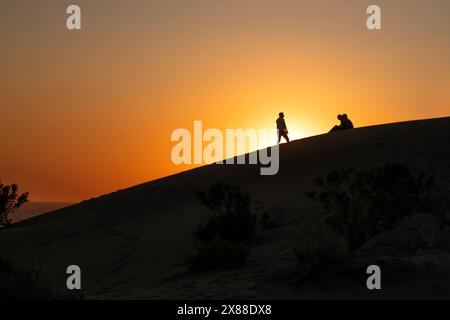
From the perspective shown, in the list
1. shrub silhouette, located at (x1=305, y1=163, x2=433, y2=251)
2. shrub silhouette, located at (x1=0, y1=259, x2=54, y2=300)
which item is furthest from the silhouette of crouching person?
shrub silhouette, located at (x1=0, y1=259, x2=54, y2=300)

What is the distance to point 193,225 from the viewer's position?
19828 mm

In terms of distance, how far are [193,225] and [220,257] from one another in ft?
22.6

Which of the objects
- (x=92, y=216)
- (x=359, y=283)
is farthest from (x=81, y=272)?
(x=92, y=216)

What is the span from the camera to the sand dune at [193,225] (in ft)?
35.4

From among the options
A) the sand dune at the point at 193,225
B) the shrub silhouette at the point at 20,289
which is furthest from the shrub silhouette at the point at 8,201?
the shrub silhouette at the point at 20,289

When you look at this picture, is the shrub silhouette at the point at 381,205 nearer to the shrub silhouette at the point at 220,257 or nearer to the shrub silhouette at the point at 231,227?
the shrub silhouette at the point at 220,257

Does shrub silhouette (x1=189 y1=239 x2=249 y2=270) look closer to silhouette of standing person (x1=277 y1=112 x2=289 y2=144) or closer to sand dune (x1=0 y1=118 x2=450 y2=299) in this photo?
sand dune (x1=0 y1=118 x2=450 y2=299)

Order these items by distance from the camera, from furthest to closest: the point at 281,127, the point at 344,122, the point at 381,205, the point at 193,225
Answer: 1. the point at 344,122
2. the point at 281,127
3. the point at 193,225
4. the point at 381,205

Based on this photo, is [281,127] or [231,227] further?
[281,127]

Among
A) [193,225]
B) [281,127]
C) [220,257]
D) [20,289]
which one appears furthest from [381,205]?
[281,127]

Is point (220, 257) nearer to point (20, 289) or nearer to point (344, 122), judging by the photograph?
point (20, 289)

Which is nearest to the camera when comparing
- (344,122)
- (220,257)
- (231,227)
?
(220,257)

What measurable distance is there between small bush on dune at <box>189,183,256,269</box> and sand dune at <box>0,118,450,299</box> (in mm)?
378
